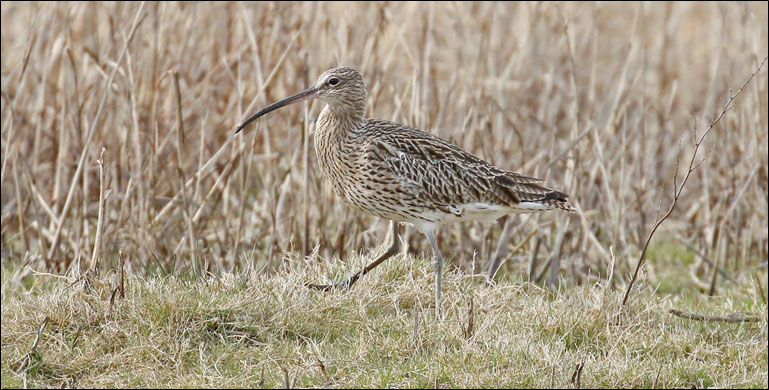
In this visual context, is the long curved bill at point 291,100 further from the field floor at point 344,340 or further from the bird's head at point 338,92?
the field floor at point 344,340

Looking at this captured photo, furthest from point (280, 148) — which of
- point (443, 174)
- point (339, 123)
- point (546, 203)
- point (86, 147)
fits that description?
point (546, 203)

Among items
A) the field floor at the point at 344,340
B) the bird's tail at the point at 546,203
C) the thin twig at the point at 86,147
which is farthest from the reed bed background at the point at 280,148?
the field floor at the point at 344,340

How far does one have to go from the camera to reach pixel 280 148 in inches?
324

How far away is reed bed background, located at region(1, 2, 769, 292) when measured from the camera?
672cm

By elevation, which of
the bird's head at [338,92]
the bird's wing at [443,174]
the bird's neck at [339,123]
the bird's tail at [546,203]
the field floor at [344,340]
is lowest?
the field floor at [344,340]

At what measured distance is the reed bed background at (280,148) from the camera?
672cm

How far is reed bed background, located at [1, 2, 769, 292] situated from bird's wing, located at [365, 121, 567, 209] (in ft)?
2.22

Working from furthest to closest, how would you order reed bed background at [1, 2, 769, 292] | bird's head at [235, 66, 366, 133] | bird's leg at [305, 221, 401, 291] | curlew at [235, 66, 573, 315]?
reed bed background at [1, 2, 769, 292] < bird's head at [235, 66, 366, 133] < curlew at [235, 66, 573, 315] < bird's leg at [305, 221, 401, 291]

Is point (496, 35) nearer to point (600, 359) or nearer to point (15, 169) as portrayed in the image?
point (15, 169)

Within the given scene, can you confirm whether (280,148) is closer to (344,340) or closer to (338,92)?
(338,92)

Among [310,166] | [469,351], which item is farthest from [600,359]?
[310,166]

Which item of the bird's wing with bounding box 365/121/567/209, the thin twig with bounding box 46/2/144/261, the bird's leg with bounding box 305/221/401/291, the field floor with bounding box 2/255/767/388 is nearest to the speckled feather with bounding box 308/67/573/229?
the bird's wing with bounding box 365/121/567/209

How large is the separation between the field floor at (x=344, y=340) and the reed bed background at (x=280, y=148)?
1221 mm

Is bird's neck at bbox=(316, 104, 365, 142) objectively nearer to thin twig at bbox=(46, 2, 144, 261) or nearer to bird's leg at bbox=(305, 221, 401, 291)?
bird's leg at bbox=(305, 221, 401, 291)
